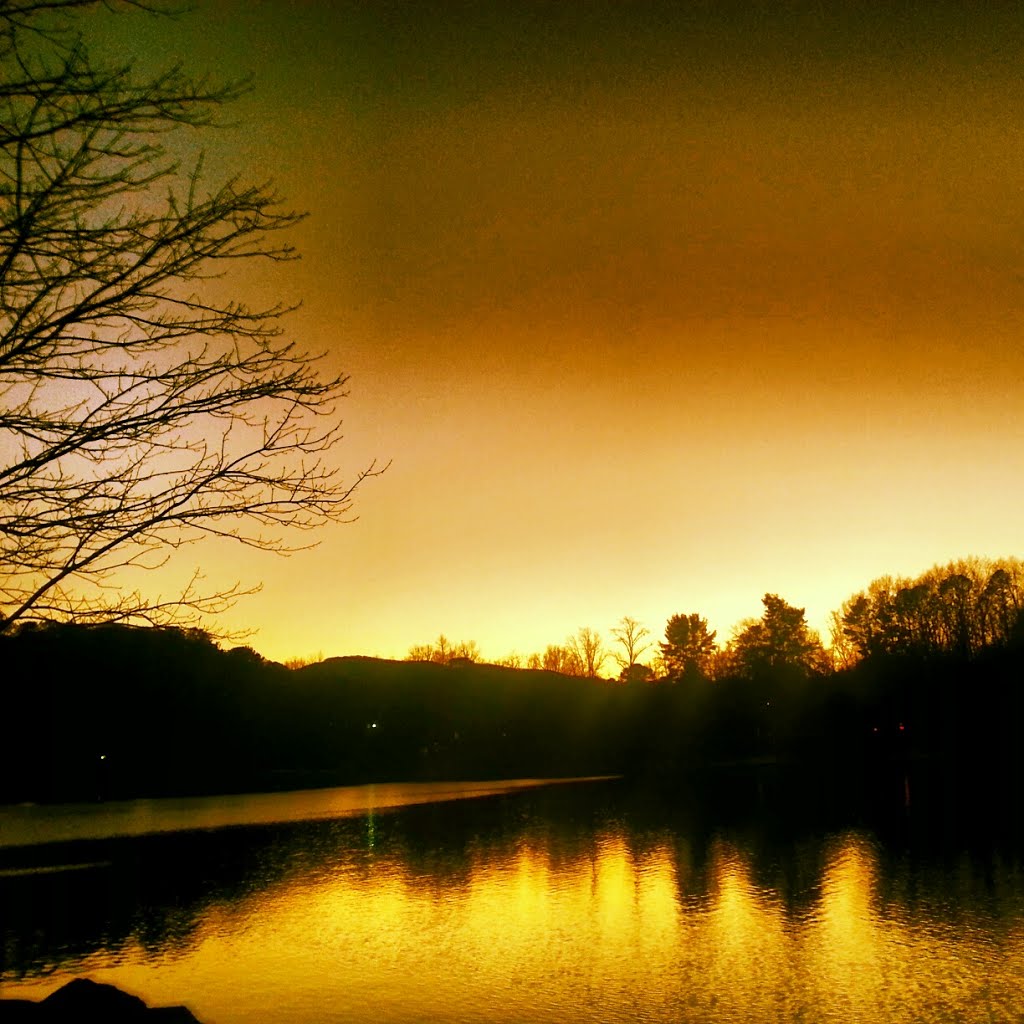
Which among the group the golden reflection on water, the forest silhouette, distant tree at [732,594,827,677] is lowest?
the golden reflection on water

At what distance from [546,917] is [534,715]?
5823 centimetres

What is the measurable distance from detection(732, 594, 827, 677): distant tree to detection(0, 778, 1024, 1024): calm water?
55484mm

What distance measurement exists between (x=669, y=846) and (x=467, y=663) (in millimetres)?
70009

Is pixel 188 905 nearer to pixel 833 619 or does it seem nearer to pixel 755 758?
pixel 755 758

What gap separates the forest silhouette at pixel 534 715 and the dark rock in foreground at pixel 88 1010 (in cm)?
4192

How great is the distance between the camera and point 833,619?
9019 centimetres

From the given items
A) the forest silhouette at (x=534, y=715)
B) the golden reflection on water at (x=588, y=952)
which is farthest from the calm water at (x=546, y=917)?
the forest silhouette at (x=534, y=715)

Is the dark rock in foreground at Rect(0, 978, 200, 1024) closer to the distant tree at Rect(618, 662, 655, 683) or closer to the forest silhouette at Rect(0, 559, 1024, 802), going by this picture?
the forest silhouette at Rect(0, 559, 1024, 802)

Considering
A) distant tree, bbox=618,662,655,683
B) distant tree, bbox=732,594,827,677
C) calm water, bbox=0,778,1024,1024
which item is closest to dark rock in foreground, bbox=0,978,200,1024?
calm water, bbox=0,778,1024,1024

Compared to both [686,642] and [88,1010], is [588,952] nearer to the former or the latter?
[88,1010]

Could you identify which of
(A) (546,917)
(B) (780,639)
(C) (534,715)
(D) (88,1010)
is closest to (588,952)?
(A) (546,917)

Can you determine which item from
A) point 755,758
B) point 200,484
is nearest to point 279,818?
point 200,484

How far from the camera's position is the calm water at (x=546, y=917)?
13383mm

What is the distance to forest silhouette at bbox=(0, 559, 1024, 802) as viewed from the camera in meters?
56.7
